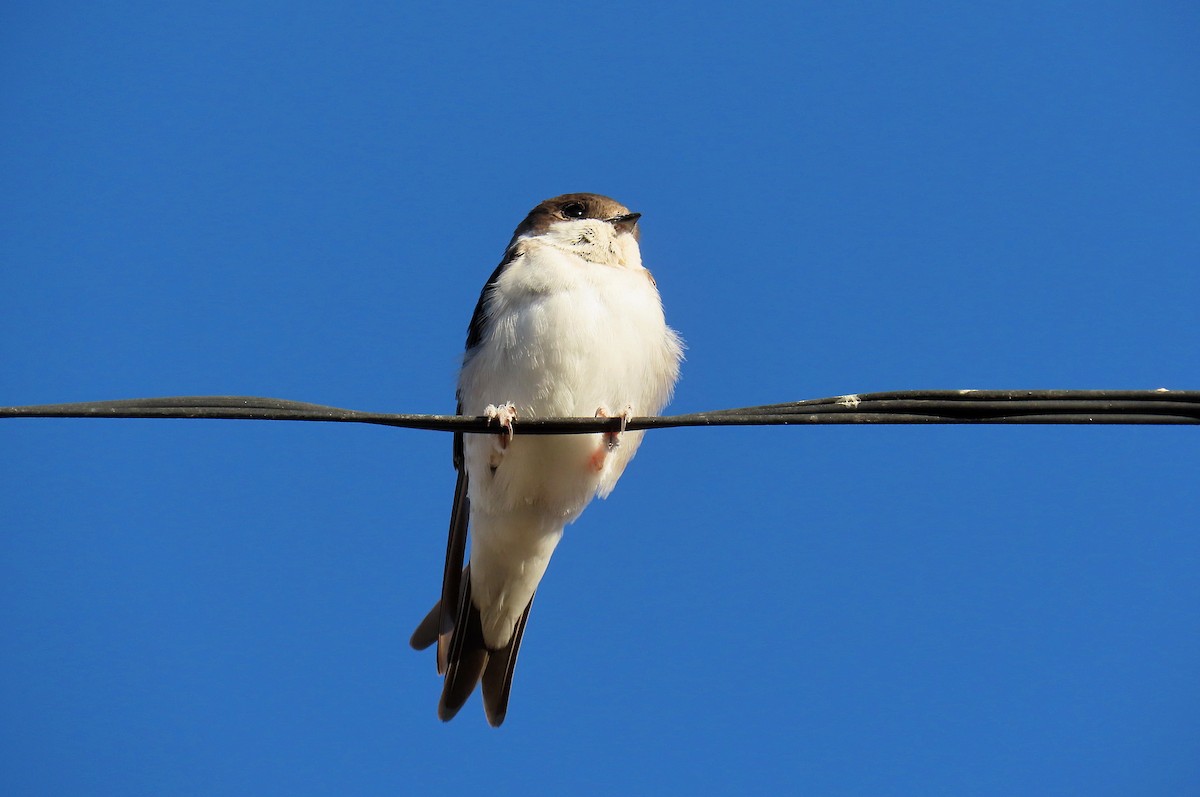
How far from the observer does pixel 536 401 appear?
5.57 metres

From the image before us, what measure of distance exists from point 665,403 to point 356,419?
300 cm

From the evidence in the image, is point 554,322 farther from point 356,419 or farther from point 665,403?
point 356,419

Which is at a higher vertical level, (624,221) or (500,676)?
(624,221)

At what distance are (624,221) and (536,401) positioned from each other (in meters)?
1.43

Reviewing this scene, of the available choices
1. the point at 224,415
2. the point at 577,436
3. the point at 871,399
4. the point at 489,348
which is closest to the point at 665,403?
the point at 577,436

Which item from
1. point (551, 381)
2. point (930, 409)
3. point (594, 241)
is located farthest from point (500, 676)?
point (930, 409)

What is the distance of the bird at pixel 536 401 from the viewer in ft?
18.1

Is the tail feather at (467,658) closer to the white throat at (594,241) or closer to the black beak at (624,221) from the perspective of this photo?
the white throat at (594,241)

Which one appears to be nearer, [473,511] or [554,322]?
[554,322]

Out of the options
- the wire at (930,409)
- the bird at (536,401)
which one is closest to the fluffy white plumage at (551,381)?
the bird at (536,401)

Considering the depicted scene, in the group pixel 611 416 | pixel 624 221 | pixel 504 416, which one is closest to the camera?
pixel 504 416

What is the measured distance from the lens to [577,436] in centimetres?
569

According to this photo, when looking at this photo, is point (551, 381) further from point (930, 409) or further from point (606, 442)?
point (930, 409)

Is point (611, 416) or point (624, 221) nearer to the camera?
point (611, 416)
